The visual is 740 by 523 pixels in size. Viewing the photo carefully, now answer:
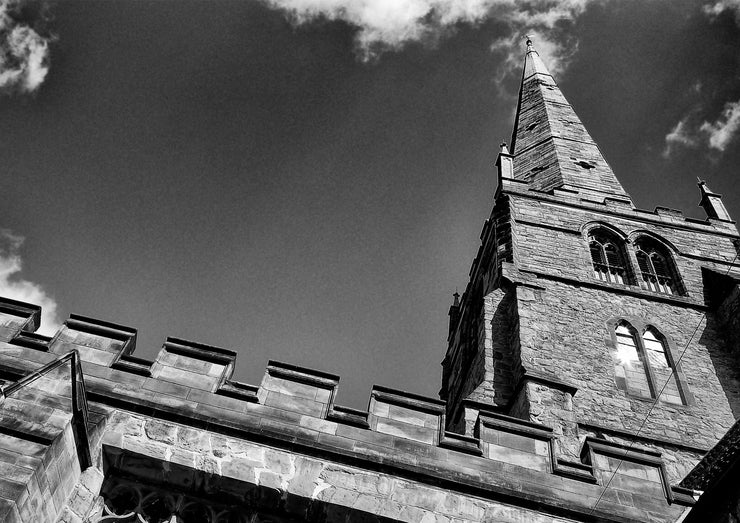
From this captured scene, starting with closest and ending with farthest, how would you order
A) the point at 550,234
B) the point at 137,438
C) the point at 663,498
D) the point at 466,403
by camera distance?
the point at 137,438 < the point at 663,498 < the point at 466,403 < the point at 550,234

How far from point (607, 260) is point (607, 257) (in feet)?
0.66

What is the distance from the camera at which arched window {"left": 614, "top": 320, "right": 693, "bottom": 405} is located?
11180 millimetres

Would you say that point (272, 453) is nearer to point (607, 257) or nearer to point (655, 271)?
point (607, 257)

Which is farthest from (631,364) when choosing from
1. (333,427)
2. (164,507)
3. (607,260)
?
(164,507)

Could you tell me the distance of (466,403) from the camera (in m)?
7.82

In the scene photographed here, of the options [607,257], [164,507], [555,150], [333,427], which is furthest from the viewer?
[555,150]

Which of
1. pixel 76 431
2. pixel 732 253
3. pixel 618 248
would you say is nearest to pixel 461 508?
pixel 76 431

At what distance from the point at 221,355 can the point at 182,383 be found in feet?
1.55

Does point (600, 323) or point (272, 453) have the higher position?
point (600, 323)

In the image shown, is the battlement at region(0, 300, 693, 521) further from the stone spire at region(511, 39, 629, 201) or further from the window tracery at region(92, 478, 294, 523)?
the stone spire at region(511, 39, 629, 201)

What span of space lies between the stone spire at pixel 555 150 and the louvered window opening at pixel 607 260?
2.32 metres

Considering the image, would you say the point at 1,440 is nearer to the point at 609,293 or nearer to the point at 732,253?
the point at 609,293

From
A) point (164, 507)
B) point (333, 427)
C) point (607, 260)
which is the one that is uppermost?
point (607, 260)

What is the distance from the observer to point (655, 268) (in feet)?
49.0
